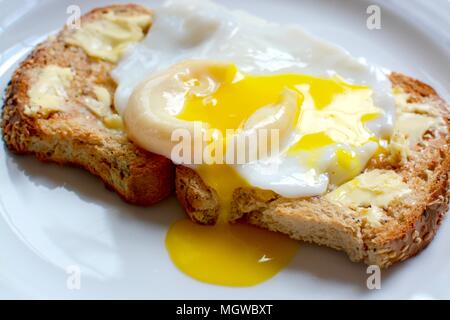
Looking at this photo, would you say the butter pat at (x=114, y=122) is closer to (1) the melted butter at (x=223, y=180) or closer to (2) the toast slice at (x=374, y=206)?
(2) the toast slice at (x=374, y=206)

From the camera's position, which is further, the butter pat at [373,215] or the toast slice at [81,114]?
the toast slice at [81,114]

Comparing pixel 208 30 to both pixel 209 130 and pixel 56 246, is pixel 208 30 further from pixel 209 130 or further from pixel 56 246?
pixel 56 246

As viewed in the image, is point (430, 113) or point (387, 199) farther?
point (430, 113)

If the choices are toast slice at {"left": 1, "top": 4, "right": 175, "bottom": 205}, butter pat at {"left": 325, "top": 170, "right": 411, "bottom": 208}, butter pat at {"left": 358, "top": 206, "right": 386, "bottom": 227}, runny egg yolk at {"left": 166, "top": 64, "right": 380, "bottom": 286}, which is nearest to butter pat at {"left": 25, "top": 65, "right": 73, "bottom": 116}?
toast slice at {"left": 1, "top": 4, "right": 175, "bottom": 205}

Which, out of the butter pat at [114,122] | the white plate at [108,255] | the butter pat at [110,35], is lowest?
the white plate at [108,255]

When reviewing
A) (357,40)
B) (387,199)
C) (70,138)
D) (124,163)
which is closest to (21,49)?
(70,138)

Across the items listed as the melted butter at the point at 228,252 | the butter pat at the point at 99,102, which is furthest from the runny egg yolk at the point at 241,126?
the butter pat at the point at 99,102

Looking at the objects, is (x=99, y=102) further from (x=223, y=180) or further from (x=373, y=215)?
(x=373, y=215)
